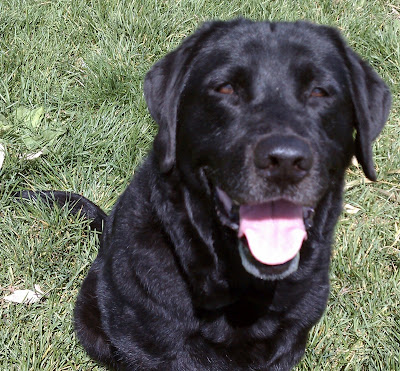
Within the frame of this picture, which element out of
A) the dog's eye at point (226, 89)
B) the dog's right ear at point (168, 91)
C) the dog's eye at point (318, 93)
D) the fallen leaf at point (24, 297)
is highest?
the dog's eye at point (318, 93)

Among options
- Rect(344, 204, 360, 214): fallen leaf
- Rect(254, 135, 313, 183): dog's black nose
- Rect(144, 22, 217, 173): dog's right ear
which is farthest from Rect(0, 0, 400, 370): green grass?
Rect(254, 135, 313, 183): dog's black nose

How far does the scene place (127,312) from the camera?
100 inches

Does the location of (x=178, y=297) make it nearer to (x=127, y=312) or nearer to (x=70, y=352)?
(x=127, y=312)

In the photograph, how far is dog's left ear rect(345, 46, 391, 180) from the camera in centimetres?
227

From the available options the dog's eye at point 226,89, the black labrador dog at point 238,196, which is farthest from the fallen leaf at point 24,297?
the dog's eye at point 226,89

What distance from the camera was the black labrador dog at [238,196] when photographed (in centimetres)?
208

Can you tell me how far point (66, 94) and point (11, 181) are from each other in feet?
2.42

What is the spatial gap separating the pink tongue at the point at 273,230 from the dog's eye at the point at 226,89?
417 millimetres

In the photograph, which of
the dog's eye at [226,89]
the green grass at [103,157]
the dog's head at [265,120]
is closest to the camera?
the dog's head at [265,120]

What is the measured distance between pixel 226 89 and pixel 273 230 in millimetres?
534

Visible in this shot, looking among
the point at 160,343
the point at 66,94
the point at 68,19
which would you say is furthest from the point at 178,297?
the point at 68,19

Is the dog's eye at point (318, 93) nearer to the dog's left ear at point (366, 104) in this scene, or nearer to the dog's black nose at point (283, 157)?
the dog's left ear at point (366, 104)

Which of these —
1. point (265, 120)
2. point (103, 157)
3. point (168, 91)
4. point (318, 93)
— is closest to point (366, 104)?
point (318, 93)

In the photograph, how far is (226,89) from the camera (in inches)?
85.7
